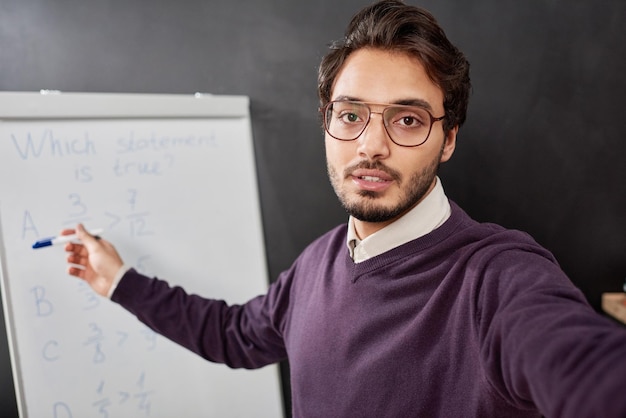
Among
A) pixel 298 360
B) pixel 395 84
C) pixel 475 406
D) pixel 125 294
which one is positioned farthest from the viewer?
pixel 125 294

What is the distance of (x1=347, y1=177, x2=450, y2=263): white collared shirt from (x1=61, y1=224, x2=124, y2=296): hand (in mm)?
604

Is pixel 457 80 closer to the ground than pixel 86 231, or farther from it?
farther from it

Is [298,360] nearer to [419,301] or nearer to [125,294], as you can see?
[419,301]

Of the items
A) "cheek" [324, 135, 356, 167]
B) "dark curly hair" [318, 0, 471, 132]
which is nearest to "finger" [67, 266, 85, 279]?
"cheek" [324, 135, 356, 167]

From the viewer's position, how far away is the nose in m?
0.87

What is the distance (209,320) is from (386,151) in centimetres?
63

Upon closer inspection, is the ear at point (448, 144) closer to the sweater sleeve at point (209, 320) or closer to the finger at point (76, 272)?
the sweater sleeve at point (209, 320)

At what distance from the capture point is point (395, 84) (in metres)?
0.87

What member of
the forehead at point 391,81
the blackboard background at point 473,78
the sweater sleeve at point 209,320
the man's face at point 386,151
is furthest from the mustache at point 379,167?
the blackboard background at point 473,78

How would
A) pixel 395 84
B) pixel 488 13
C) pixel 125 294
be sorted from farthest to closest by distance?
1. pixel 488 13
2. pixel 125 294
3. pixel 395 84

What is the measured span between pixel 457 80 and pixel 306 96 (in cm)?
62

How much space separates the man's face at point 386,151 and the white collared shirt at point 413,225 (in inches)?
→ 0.7

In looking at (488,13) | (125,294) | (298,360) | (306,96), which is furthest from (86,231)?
(488,13)

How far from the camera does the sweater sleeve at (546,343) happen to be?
1.59 feet
